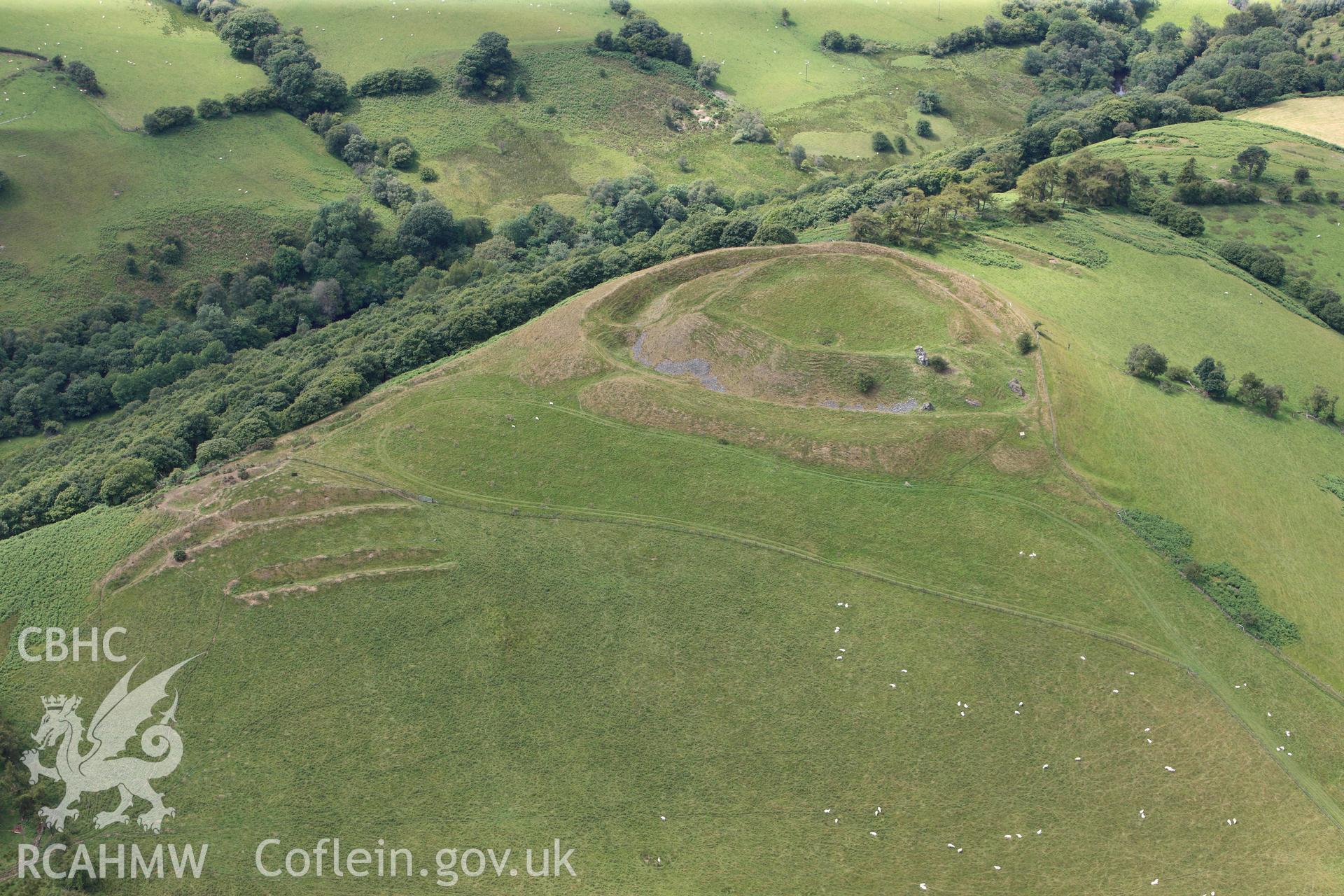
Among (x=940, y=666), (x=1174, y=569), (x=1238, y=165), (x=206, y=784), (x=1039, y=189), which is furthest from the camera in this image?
(x=1238, y=165)

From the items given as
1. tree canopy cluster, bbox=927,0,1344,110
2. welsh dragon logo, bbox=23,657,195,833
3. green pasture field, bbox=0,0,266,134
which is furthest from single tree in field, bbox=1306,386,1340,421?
green pasture field, bbox=0,0,266,134

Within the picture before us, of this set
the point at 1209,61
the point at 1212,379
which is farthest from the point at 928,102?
the point at 1212,379

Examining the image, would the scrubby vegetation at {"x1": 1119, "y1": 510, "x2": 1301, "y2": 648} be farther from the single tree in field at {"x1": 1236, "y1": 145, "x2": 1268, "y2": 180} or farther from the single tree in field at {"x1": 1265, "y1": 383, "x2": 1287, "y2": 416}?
the single tree in field at {"x1": 1236, "y1": 145, "x2": 1268, "y2": 180}

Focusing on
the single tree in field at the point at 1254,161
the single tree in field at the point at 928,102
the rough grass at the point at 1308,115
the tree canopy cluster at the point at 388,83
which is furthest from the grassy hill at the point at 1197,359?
the tree canopy cluster at the point at 388,83

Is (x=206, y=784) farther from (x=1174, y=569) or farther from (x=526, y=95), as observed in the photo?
(x=526, y=95)

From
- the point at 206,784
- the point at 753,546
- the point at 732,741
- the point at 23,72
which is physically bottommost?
the point at 206,784

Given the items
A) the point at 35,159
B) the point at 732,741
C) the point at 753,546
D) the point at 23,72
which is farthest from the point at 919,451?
the point at 23,72

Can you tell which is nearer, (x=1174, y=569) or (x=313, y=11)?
(x=1174, y=569)
